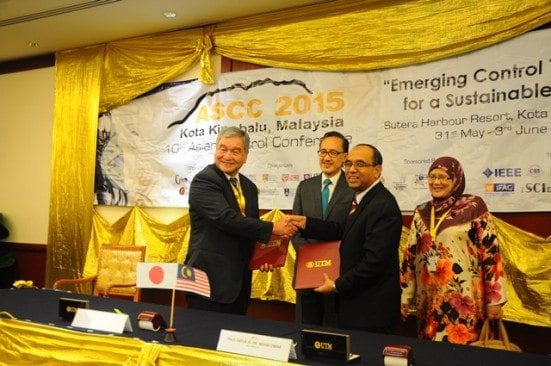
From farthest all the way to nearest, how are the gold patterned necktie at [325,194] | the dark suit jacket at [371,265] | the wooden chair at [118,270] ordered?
the wooden chair at [118,270] → the gold patterned necktie at [325,194] → the dark suit jacket at [371,265]

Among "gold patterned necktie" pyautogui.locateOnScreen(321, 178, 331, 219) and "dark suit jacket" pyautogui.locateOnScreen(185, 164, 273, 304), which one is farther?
"gold patterned necktie" pyautogui.locateOnScreen(321, 178, 331, 219)

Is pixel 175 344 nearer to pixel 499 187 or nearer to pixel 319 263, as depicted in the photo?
pixel 319 263

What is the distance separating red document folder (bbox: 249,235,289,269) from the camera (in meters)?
2.71

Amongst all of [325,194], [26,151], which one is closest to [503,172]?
[325,194]

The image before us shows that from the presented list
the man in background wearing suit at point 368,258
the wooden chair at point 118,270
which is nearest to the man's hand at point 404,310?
the man in background wearing suit at point 368,258

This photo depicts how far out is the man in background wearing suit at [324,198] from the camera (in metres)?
2.82

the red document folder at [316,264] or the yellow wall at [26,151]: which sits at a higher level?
the yellow wall at [26,151]

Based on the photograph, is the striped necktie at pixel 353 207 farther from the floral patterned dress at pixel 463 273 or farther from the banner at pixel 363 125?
the banner at pixel 363 125

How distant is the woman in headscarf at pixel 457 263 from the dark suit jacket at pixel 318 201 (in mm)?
416

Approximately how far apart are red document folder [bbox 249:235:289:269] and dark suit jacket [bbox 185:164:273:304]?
41 mm

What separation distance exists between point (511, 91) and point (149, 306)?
2.47 meters

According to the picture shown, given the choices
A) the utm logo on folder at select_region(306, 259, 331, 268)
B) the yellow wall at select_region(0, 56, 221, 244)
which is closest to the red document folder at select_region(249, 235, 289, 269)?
the utm logo on folder at select_region(306, 259, 331, 268)

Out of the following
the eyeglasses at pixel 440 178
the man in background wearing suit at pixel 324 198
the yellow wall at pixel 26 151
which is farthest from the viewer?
the yellow wall at pixel 26 151

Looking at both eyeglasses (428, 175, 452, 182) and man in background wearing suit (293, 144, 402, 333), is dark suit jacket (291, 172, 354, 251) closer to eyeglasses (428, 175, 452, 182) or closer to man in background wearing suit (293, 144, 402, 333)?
man in background wearing suit (293, 144, 402, 333)
